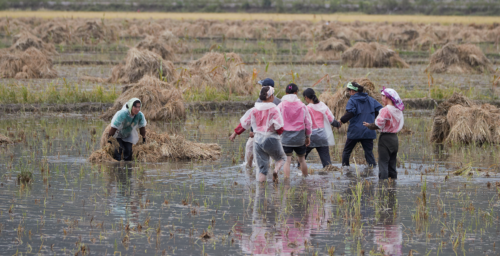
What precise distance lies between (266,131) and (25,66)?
17773 millimetres

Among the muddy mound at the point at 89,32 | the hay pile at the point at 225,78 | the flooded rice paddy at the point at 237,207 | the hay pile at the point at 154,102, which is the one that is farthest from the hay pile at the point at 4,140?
the muddy mound at the point at 89,32

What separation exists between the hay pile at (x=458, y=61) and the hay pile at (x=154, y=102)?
51.4 feet

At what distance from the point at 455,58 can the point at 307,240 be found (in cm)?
2431

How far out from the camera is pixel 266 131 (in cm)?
1005

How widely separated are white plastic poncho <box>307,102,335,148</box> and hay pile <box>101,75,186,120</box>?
265 inches

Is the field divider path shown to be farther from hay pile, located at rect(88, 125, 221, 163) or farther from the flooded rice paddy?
hay pile, located at rect(88, 125, 221, 163)

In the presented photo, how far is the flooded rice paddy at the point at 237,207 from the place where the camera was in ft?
23.2

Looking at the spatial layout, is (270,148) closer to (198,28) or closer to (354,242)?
(354,242)

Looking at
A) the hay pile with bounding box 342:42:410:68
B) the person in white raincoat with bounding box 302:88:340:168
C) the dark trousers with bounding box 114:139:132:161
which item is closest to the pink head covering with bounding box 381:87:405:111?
the person in white raincoat with bounding box 302:88:340:168

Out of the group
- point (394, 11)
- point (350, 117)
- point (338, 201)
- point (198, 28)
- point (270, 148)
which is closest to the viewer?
point (338, 201)

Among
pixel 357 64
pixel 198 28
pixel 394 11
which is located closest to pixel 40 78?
pixel 357 64

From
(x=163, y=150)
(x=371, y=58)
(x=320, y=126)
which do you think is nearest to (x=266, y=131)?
(x=320, y=126)

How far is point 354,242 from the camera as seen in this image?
7203 millimetres

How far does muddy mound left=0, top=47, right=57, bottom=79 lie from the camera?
2503cm
